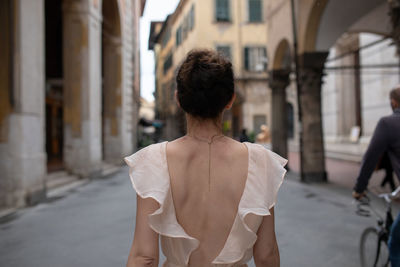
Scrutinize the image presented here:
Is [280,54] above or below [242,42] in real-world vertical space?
below

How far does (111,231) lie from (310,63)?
6880 millimetres

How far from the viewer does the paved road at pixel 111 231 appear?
13.3ft

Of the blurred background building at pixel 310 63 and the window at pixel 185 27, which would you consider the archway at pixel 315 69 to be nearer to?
the blurred background building at pixel 310 63

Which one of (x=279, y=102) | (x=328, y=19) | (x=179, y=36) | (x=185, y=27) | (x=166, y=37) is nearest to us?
(x=328, y=19)

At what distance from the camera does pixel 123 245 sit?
4.52 metres

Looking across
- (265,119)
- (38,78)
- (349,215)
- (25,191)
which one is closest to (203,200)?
(349,215)

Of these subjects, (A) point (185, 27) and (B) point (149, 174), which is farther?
(A) point (185, 27)

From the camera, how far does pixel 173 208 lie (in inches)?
50.7

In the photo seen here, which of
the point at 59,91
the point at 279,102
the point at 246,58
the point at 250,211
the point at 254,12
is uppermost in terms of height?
the point at 254,12

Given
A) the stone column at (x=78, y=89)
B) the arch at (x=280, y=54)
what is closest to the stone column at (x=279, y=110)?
the arch at (x=280, y=54)

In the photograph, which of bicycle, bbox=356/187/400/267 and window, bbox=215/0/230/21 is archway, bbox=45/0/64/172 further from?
window, bbox=215/0/230/21

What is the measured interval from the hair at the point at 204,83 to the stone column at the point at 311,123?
8950mm

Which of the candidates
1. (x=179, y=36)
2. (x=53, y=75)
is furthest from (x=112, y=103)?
(x=179, y=36)

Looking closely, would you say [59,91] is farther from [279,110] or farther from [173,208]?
[173,208]
